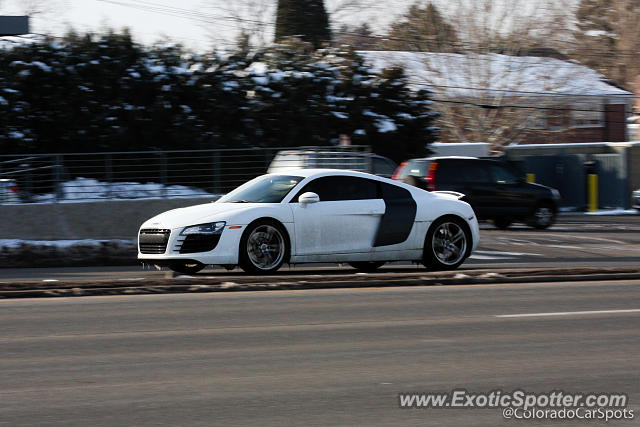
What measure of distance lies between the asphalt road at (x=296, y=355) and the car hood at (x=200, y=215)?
1918mm

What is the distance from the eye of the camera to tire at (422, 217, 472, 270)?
536 inches

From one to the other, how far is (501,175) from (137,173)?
29.4 ft

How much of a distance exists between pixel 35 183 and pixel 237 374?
14143mm

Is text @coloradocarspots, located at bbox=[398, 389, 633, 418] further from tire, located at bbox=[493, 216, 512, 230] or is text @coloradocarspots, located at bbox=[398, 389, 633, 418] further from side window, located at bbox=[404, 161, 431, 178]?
tire, located at bbox=[493, 216, 512, 230]

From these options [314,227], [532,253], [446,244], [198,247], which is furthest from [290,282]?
[532,253]

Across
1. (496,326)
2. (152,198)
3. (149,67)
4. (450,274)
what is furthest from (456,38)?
(496,326)

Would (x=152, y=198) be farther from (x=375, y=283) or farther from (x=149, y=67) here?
(x=375, y=283)

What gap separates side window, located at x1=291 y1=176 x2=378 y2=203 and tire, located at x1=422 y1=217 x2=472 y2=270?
103cm

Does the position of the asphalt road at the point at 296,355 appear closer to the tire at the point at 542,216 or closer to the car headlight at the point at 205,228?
the car headlight at the point at 205,228

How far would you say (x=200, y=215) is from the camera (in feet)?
40.6

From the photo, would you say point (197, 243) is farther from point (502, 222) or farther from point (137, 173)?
point (502, 222)

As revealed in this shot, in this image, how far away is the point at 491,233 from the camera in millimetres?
22438

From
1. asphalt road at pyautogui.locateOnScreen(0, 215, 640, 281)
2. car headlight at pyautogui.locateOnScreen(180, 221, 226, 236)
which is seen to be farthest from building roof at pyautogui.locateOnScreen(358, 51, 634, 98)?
car headlight at pyautogui.locateOnScreen(180, 221, 226, 236)

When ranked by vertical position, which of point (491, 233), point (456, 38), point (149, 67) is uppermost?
point (456, 38)
